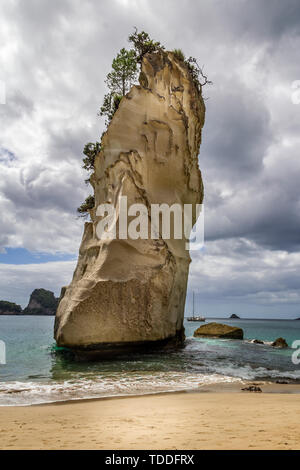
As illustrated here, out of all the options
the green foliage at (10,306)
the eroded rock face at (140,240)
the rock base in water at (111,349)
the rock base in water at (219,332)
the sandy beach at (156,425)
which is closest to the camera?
the sandy beach at (156,425)

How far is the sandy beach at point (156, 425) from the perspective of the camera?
3.25m

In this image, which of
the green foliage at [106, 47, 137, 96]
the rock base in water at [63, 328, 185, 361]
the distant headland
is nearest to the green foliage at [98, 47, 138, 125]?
the green foliage at [106, 47, 137, 96]

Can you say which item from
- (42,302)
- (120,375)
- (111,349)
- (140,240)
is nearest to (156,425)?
(120,375)

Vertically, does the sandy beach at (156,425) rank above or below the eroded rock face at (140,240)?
below

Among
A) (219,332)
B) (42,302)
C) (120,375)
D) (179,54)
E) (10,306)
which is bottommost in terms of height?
(10,306)

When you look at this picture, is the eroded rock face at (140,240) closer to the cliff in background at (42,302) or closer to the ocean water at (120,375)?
the ocean water at (120,375)

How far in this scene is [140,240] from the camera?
14.3 metres

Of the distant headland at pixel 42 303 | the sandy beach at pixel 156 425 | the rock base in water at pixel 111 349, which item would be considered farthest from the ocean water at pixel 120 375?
the distant headland at pixel 42 303

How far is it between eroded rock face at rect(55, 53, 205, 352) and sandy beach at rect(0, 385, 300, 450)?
20.3 ft

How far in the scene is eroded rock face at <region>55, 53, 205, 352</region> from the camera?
12484 mm

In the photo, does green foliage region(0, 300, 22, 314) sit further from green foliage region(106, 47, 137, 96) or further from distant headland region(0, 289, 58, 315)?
green foliage region(106, 47, 137, 96)

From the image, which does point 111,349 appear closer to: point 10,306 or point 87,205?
point 87,205

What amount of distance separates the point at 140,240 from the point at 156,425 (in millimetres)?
10474

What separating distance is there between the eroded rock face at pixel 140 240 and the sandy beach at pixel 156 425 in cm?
620
